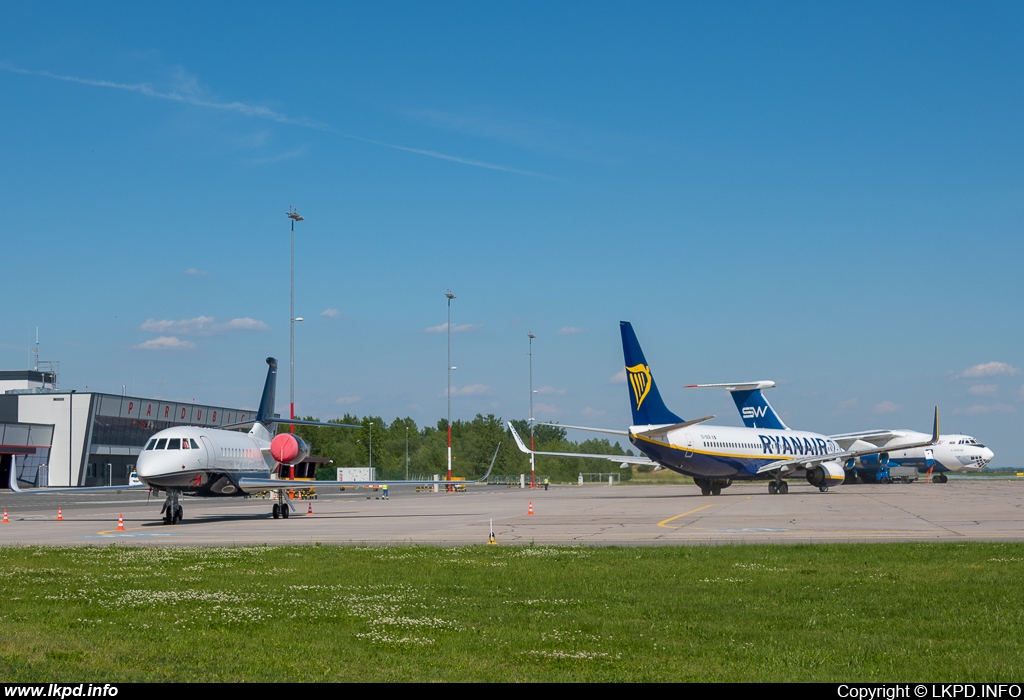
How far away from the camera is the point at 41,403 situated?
101 m

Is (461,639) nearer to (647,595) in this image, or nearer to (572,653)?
(572,653)

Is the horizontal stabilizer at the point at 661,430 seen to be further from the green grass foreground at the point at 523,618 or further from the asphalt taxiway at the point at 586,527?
the green grass foreground at the point at 523,618

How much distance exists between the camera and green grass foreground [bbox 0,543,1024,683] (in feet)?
28.1

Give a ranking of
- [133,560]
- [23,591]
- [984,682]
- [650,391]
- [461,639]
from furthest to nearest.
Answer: [650,391], [133,560], [23,591], [461,639], [984,682]

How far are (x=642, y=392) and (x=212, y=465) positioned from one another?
83.7 ft

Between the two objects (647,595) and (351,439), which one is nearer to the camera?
(647,595)

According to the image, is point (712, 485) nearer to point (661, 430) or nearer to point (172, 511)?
point (661, 430)

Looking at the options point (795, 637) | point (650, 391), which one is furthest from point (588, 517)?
point (795, 637)

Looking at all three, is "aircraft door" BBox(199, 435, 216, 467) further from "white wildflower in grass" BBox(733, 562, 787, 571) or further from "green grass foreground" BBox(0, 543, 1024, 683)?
"white wildflower in grass" BBox(733, 562, 787, 571)

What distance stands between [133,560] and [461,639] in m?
11.6

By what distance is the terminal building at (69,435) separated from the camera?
96.2 m

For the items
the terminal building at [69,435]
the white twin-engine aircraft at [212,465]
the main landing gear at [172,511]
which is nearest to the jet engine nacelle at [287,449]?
the white twin-engine aircraft at [212,465]

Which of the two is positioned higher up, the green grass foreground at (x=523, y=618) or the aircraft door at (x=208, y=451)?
the aircraft door at (x=208, y=451)

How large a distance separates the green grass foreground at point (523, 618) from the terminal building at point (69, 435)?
8720cm
